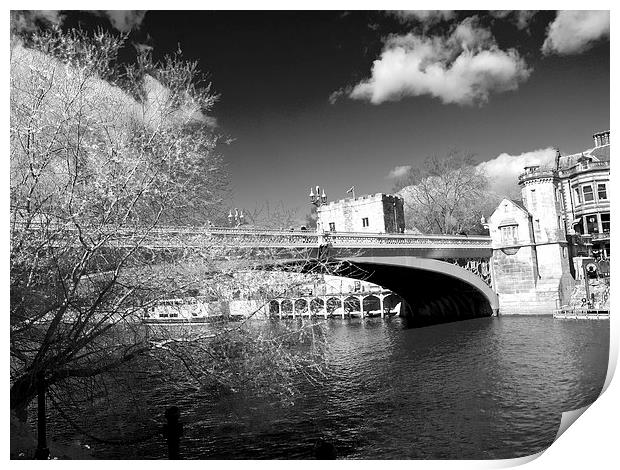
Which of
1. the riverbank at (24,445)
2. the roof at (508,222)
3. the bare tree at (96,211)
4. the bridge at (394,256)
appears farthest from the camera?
the roof at (508,222)

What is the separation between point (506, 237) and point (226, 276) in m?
15.8

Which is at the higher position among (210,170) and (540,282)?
(210,170)

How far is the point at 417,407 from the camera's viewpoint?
25.2ft

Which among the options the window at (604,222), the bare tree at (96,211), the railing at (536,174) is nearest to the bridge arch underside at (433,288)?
the railing at (536,174)

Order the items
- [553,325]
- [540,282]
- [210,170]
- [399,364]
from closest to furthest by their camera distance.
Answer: [210,170]
[399,364]
[553,325]
[540,282]

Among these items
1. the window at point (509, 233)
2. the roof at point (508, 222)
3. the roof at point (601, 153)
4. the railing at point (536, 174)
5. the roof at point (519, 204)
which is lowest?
the window at point (509, 233)

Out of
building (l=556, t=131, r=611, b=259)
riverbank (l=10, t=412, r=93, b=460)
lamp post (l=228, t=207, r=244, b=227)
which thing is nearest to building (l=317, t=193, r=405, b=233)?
building (l=556, t=131, r=611, b=259)

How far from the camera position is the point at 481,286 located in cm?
1745

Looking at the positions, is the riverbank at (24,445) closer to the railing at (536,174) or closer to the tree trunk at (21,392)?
the tree trunk at (21,392)

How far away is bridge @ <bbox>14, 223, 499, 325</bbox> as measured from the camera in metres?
4.32

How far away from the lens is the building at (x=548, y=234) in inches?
679

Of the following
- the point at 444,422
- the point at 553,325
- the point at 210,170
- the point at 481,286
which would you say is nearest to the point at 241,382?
the point at 210,170

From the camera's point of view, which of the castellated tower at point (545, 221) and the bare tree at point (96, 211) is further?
the castellated tower at point (545, 221)
